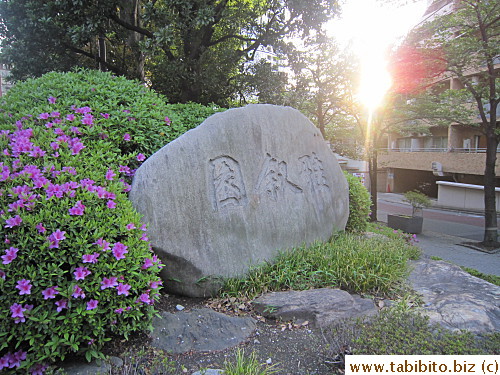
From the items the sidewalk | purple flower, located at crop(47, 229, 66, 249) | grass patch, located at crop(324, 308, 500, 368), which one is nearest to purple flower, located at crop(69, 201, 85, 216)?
purple flower, located at crop(47, 229, 66, 249)

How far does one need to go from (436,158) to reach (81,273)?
23066 millimetres

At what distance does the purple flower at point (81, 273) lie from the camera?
7.68 ft

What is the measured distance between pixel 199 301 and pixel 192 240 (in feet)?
2.03

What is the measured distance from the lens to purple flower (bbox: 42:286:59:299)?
2272 millimetres

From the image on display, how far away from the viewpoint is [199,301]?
358 cm

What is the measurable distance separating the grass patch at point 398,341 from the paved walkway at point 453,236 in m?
5.92

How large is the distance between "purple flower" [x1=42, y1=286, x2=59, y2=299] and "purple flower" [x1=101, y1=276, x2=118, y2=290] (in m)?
0.28

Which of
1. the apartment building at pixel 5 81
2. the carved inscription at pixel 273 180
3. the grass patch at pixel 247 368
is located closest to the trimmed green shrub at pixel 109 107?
the carved inscription at pixel 273 180

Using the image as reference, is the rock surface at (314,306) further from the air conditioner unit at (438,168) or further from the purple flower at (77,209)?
the air conditioner unit at (438,168)

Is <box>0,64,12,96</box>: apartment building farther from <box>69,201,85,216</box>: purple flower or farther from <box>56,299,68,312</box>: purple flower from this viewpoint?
<box>56,299,68,312</box>: purple flower

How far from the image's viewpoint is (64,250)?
243cm

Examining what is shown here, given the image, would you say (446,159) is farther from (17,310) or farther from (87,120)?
(17,310)

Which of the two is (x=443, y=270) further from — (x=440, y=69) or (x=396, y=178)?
→ (x=396, y=178)

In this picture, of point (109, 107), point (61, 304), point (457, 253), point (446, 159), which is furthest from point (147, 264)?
point (446, 159)
